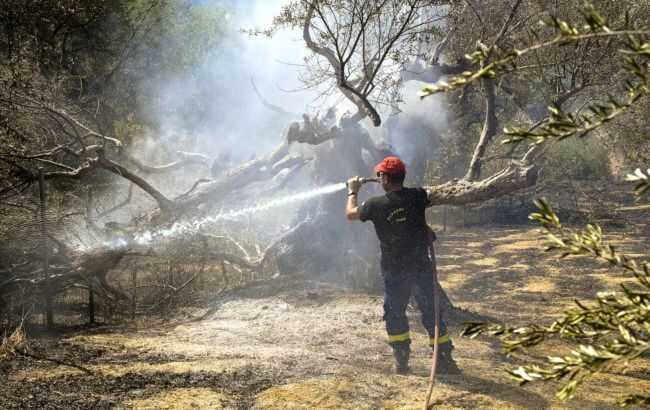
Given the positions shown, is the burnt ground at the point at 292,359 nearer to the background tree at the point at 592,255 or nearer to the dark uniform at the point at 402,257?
the dark uniform at the point at 402,257

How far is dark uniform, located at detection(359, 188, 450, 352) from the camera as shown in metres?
4.85

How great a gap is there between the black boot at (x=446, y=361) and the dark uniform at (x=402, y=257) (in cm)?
7

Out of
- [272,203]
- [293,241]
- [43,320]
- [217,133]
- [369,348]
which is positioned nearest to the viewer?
[369,348]

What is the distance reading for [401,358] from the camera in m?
4.88

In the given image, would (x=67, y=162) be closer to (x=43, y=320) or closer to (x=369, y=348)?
(x=43, y=320)

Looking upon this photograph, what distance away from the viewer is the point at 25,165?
7195 millimetres

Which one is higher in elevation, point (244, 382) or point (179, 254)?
point (179, 254)

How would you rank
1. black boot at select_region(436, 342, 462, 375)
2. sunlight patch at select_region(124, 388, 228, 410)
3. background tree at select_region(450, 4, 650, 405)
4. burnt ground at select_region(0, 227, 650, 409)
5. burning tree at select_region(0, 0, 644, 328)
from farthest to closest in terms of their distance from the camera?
burning tree at select_region(0, 0, 644, 328)
black boot at select_region(436, 342, 462, 375)
burnt ground at select_region(0, 227, 650, 409)
sunlight patch at select_region(124, 388, 228, 410)
background tree at select_region(450, 4, 650, 405)

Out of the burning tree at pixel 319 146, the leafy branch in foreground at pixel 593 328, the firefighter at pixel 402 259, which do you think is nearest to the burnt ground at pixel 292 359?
the firefighter at pixel 402 259

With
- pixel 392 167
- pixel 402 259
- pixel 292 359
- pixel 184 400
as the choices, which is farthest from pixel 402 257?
pixel 184 400

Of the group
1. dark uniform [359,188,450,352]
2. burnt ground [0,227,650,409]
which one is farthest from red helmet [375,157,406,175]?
burnt ground [0,227,650,409]

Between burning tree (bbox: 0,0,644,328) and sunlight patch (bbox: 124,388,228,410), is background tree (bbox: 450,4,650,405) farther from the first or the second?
burning tree (bbox: 0,0,644,328)

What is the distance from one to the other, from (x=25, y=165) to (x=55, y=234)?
105cm

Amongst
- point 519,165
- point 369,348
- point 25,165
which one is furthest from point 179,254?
point 519,165
